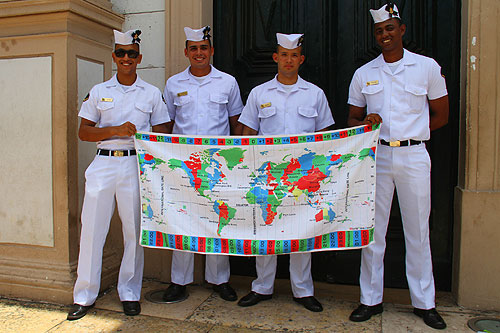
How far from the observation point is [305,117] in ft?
12.3

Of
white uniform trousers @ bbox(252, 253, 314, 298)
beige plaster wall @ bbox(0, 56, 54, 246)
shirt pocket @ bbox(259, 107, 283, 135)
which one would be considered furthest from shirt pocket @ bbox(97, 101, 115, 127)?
white uniform trousers @ bbox(252, 253, 314, 298)

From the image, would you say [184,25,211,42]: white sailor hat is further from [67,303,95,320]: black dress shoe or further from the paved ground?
[67,303,95,320]: black dress shoe

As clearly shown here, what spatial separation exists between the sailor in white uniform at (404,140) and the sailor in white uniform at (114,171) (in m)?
1.74

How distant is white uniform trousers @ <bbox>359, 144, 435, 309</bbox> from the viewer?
342 cm

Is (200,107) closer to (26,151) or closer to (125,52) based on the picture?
(125,52)

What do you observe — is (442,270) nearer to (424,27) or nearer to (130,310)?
(424,27)

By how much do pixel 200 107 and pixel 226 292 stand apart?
5.20 feet

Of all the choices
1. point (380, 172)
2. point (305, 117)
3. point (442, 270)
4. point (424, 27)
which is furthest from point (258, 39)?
point (442, 270)

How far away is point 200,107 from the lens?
3.94 m

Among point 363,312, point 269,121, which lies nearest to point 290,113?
point 269,121

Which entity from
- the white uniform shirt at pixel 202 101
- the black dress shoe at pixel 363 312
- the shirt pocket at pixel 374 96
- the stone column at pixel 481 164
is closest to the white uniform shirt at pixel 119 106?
the white uniform shirt at pixel 202 101

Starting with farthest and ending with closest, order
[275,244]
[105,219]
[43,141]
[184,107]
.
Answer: [43,141]
[184,107]
[105,219]
[275,244]

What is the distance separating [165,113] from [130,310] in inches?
63.0

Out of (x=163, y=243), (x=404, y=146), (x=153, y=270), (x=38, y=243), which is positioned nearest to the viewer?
(x=404, y=146)
